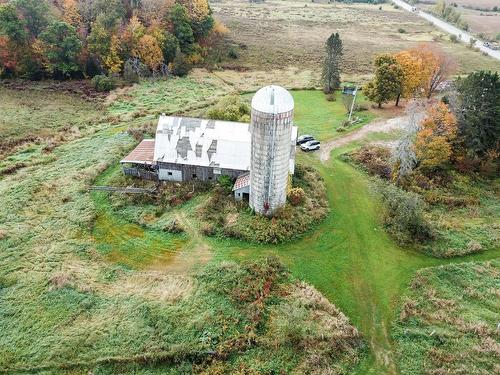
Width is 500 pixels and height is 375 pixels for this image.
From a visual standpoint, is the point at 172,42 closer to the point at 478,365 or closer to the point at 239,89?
the point at 239,89

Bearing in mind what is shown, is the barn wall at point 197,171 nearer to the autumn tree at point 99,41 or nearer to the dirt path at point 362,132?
the dirt path at point 362,132

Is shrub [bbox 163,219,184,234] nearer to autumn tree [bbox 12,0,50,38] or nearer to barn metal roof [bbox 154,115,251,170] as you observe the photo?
barn metal roof [bbox 154,115,251,170]

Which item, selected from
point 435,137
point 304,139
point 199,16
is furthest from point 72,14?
point 435,137

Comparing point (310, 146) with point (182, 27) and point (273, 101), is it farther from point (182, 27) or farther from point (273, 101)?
point (182, 27)

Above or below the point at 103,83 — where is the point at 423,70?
above

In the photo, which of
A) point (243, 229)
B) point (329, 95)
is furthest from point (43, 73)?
point (243, 229)

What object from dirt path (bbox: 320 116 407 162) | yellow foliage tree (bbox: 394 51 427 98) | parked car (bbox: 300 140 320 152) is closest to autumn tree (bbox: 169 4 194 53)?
yellow foliage tree (bbox: 394 51 427 98)
